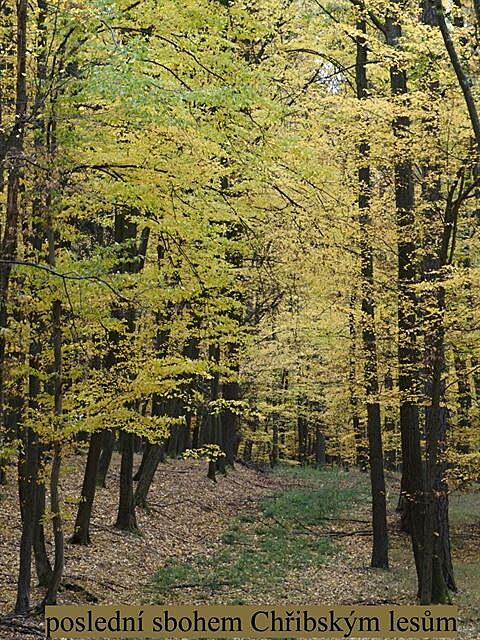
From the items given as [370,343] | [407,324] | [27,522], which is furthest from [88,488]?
[407,324]

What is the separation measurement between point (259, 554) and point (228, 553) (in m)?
0.68

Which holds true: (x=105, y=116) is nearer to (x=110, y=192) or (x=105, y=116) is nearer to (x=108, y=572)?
(x=110, y=192)

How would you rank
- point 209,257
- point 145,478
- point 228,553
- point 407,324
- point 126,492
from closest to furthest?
point 209,257
point 407,324
point 126,492
point 228,553
point 145,478

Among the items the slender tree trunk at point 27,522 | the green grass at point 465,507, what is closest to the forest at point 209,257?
the slender tree trunk at point 27,522

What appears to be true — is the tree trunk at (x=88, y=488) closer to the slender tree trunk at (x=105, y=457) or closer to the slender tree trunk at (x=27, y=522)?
the slender tree trunk at (x=27, y=522)

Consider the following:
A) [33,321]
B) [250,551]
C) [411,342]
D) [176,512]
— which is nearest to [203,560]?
[250,551]

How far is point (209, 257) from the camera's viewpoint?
35.6 ft

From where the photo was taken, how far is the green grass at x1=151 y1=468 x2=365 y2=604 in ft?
38.7

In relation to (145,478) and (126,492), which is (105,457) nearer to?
(145,478)

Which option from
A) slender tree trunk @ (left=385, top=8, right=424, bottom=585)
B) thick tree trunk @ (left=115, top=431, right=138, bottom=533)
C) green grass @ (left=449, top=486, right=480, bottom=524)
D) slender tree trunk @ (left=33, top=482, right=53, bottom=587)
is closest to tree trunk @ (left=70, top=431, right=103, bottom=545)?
thick tree trunk @ (left=115, top=431, right=138, bottom=533)

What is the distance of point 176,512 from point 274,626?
9.24m

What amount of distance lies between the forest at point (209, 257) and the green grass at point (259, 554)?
0.10 metres

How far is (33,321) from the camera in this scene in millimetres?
9391

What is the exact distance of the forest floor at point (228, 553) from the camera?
11.1 m
